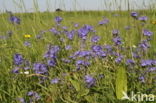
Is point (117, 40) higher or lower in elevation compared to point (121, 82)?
higher

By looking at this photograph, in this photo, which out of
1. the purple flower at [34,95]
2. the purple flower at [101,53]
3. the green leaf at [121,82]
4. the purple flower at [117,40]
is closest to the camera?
the green leaf at [121,82]

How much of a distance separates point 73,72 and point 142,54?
1.72 feet

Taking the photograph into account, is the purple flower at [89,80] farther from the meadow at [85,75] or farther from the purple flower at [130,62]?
the purple flower at [130,62]

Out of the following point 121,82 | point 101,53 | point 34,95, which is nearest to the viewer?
point 121,82

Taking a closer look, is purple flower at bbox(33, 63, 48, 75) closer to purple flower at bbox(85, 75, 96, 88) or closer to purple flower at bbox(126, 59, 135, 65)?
purple flower at bbox(85, 75, 96, 88)

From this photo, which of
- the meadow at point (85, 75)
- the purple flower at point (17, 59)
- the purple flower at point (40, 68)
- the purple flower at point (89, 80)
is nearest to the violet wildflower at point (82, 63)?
the meadow at point (85, 75)

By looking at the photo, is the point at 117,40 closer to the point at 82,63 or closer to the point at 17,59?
the point at 82,63

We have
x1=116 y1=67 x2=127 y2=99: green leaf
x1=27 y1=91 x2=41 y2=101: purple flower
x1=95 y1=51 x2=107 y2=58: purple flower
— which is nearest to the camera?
x1=116 y1=67 x2=127 y2=99: green leaf

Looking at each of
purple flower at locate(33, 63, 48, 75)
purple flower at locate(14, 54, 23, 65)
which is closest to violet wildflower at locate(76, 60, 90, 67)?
purple flower at locate(33, 63, 48, 75)

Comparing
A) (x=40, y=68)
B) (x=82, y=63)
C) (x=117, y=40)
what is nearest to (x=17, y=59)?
(x=40, y=68)

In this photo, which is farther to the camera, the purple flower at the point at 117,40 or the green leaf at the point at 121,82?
the purple flower at the point at 117,40

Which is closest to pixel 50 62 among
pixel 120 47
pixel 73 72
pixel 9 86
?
pixel 73 72

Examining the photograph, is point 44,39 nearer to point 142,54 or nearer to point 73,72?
point 73,72

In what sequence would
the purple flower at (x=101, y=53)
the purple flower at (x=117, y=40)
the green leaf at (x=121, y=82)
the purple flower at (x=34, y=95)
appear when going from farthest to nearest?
the purple flower at (x=117, y=40)
the purple flower at (x=101, y=53)
the purple flower at (x=34, y=95)
the green leaf at (x=121, y=82)
